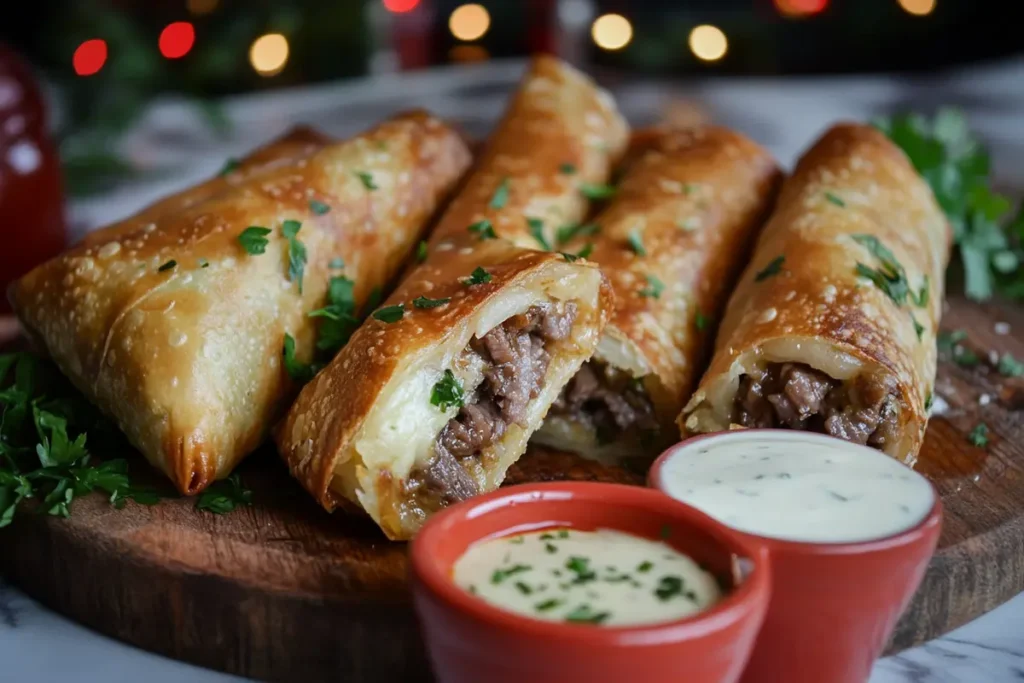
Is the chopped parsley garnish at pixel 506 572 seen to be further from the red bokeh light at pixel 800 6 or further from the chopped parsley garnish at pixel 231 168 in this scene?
the red bokeh light at pixel 800 6

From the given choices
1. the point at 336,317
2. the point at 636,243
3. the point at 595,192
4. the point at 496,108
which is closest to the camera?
the point at 336,317

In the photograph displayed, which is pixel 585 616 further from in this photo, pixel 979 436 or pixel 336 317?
pixel 979 436

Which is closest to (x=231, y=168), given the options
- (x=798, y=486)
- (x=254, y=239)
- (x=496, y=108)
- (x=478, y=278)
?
(x=254, y=239)

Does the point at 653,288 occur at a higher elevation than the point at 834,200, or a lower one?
lower

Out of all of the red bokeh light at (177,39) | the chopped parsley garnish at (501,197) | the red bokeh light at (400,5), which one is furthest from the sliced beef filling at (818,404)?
the red bokeh light at (400,5)

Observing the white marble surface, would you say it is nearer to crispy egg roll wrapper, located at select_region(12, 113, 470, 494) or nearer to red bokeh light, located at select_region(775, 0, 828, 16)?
red bokeh light, located at select_region(775, 0, 828, 16)

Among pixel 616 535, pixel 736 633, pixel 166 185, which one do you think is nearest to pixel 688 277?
pixel 616 535
